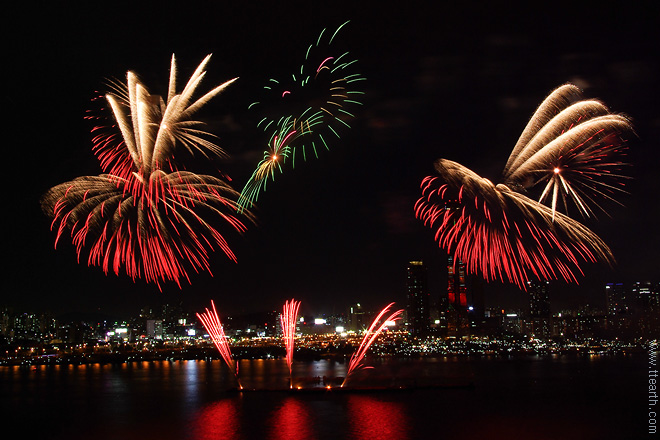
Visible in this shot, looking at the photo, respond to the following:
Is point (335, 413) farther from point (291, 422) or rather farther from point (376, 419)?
point (291, 422)

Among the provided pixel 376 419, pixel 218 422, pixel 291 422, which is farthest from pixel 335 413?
pixel 218 422

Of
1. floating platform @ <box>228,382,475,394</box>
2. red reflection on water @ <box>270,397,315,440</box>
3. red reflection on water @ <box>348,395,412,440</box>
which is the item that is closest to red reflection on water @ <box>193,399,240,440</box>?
red reflection on water @ <box>270,397,315,440</box>

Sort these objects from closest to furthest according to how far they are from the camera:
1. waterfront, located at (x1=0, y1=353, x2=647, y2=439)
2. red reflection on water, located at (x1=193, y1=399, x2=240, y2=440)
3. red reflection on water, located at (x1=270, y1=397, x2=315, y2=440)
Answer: red reflection on water, located at (x1=270, y1=397, x2=315, y2=440) < red reflection on water, located at (x1=193, y1=399, x2=240, y2=440) < waterfront, located at (x1=0, y1=353, x2=647, y2=439)

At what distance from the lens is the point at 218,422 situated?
26391 mm

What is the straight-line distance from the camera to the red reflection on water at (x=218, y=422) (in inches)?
926

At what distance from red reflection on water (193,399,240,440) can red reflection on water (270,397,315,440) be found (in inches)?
65.6

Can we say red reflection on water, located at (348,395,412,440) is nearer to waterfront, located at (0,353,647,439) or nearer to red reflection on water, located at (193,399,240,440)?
waterfront, located at (0,353,647,439)

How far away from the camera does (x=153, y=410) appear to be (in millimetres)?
31234

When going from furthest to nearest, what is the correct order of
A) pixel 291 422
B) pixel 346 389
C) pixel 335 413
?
pixel 346 389 → pixel 335 413 → pixel 291 422

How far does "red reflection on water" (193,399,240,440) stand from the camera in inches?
926

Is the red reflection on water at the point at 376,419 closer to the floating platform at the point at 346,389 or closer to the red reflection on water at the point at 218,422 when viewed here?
the floating platform at the point at 346,389

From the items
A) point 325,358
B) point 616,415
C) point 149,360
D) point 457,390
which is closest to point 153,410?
point 457,390

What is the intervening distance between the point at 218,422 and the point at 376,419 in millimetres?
6989

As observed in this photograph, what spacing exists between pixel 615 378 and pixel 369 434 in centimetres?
3507
